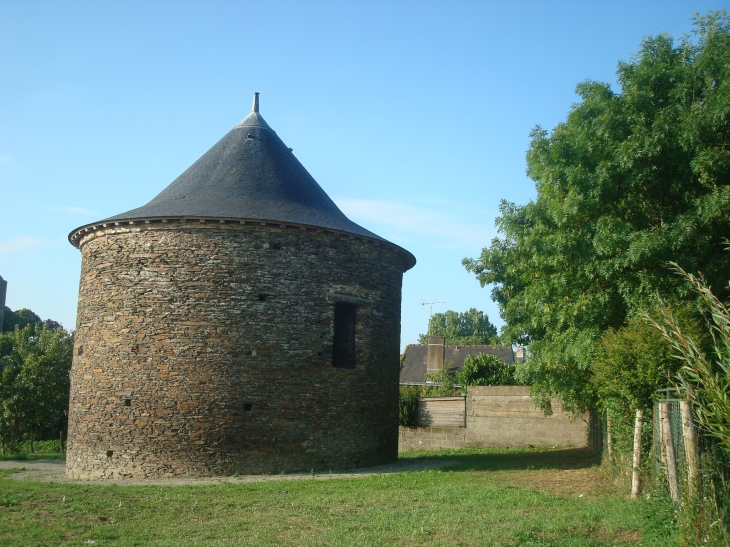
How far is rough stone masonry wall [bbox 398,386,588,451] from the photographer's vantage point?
2086cm

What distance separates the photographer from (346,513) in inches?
353

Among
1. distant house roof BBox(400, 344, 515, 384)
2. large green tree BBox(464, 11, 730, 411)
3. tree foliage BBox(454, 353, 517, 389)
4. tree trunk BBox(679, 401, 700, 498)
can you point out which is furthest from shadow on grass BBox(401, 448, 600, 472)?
distant house roof BBox(400, 344, 515, 384)

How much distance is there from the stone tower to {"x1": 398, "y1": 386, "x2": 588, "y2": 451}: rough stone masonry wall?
6546 millimetres

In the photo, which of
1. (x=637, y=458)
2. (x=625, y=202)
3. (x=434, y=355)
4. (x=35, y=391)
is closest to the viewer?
(x=637, y=458)

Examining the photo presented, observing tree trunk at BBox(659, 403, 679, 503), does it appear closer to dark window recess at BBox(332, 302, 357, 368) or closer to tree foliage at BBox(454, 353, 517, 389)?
dark window recess at BBox(332, 302, 357, 368)

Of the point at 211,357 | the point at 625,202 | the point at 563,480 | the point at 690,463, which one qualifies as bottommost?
the point at 563,480

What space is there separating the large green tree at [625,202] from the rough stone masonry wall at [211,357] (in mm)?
4557

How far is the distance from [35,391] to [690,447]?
70.7 ft

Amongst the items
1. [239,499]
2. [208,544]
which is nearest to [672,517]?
[208,544]

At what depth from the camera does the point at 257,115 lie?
1841cm

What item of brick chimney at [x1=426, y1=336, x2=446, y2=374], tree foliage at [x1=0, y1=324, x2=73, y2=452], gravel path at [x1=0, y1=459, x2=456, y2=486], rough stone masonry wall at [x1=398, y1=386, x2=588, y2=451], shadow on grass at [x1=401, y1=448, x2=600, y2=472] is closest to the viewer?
gravel path at [x1=0, y1=459, x2=456, y2=486]

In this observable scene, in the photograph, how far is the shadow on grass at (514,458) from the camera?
14750mm

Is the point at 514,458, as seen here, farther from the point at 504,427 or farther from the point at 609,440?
the point at 609,440

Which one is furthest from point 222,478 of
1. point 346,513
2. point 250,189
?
point 250,189
